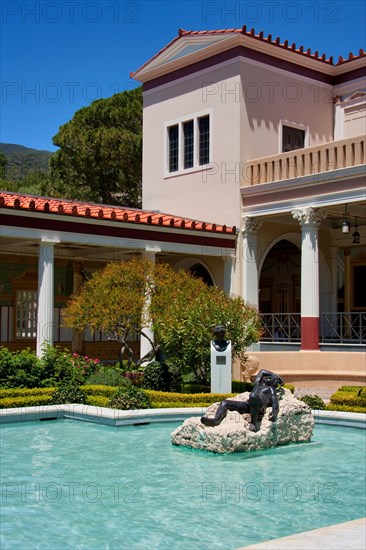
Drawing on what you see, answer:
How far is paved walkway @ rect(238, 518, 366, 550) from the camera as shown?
471cm

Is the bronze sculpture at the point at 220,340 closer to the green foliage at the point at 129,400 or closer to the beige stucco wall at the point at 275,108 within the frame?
the green foliage at the point at 129,400

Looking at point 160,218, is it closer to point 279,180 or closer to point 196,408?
point 279,180

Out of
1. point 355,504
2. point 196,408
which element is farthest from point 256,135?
point 355,504

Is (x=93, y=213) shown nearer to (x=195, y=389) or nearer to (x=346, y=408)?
(x=195, y=389)

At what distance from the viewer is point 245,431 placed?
10594 millimetres

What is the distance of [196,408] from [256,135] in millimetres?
10965

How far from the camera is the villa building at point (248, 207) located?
19.2m

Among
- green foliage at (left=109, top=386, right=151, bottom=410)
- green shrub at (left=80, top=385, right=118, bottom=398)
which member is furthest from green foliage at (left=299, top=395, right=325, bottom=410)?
green shrub at (left=80, top=385, right=118, bottom=398)

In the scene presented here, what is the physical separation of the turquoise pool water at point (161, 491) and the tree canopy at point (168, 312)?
416cm

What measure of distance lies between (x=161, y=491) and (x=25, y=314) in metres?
15.5

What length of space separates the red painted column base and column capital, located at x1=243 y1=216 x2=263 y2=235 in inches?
137

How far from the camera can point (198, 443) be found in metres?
10.7

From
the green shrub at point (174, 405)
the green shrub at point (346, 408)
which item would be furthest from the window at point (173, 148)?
the green shrub at point (346, 408)

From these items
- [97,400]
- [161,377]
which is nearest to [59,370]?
[97,400]
